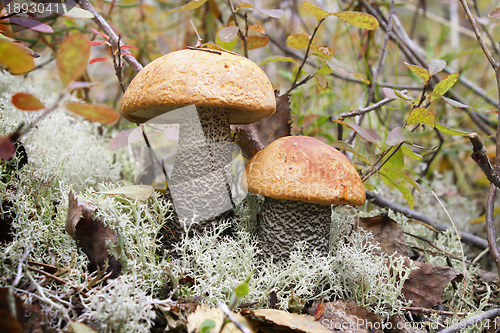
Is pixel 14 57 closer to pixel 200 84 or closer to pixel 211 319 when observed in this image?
pixel 200 84

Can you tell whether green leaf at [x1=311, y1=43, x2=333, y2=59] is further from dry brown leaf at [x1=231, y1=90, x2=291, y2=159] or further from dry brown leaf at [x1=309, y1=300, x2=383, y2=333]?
dry brown leaf at [x1=309, y1=300, x2=383, y2=333]

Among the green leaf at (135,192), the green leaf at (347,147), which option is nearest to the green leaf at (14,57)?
the green leaf at (135,192)

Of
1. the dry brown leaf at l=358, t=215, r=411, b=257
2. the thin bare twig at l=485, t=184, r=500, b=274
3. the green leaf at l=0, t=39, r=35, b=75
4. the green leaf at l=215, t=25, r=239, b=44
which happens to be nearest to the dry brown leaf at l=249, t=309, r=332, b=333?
the dry brown leaf at l=358, t=215, r=411, b=257

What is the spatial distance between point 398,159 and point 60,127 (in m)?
1.52

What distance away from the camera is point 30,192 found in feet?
3.34

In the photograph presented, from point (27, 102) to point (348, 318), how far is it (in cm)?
99

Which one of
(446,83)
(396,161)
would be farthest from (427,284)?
(446,83)

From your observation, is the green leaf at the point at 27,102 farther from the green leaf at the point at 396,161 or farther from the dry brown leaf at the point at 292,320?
the green leaf at the point at 396,161

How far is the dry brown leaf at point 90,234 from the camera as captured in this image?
918 millimetres

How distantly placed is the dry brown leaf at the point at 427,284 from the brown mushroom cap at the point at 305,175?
37 cm

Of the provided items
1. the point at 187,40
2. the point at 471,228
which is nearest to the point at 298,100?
the point at 187,40

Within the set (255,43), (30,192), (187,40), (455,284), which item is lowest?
(455,284)

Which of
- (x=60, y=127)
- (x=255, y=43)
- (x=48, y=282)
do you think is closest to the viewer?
(x=48, y=282)

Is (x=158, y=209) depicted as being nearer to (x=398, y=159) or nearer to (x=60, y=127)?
(x=60, y=127)
